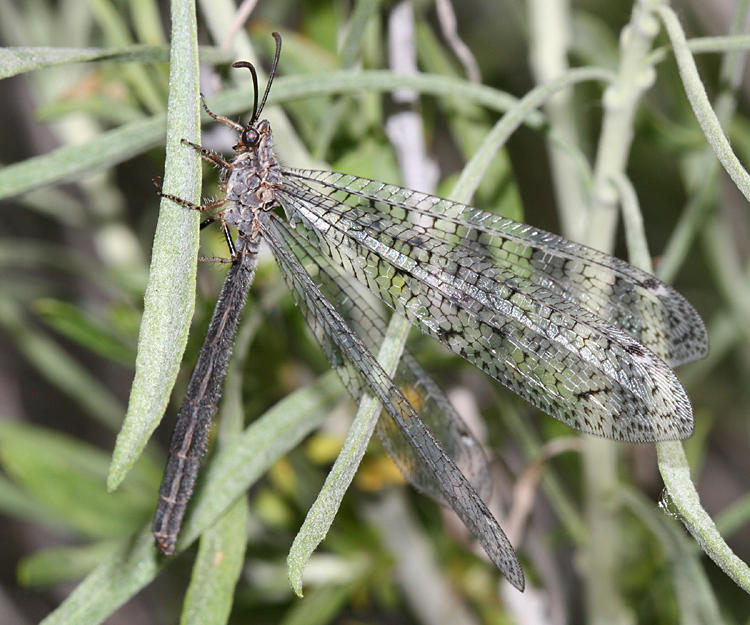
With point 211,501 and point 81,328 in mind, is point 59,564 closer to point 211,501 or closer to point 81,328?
point 81,328

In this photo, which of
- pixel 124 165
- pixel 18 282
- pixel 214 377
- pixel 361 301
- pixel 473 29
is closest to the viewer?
pixel 214 377

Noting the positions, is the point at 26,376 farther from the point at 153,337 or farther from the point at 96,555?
the point at 153,337

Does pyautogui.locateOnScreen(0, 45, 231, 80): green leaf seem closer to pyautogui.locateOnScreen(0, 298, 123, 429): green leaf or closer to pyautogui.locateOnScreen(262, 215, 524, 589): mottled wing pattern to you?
pyautogui.locateOnScreen(262, 215, 524, 589): mottled wing pattern

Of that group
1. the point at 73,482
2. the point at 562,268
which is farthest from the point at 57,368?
the point at 562,268

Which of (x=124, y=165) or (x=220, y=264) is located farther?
(x=124, y=165)

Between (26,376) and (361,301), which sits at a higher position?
(361,301)

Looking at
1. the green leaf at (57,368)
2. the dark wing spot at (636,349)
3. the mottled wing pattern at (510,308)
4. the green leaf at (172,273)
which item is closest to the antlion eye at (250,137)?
the mottled wing pattern at (510,308)

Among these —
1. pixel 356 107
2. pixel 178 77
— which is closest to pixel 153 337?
pixel 178 77

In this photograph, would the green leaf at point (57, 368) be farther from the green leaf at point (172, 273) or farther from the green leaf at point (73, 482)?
the green leaf at point (172, 273)
